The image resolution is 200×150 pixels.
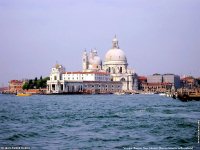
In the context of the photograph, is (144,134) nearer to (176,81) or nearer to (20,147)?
(20,147)

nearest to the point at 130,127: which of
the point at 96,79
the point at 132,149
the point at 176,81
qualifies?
the point at 132,149

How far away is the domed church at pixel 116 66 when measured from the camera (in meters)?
122

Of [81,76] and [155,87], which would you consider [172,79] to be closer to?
[155,87]

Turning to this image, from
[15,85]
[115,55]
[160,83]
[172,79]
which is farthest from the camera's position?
[172,79]

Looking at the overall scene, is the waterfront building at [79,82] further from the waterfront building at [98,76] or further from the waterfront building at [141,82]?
the waterfront building at [141,82]

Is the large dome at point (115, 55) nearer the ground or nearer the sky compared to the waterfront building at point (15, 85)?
nearer the sky

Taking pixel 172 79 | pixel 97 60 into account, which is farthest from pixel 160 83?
pixel 97 60

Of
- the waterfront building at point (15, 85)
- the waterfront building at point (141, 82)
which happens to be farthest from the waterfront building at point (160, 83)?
the waterfront building at point (15, 85)

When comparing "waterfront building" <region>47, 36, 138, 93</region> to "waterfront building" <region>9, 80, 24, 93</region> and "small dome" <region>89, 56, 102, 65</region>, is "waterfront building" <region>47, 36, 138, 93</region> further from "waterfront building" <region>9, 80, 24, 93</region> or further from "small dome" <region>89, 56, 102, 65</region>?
"waterfront building" <region>9, 80, 24, 93</region>

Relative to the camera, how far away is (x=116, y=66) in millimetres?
123188

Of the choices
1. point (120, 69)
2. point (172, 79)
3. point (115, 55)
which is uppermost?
point (115, 55)

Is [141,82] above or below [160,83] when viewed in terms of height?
above

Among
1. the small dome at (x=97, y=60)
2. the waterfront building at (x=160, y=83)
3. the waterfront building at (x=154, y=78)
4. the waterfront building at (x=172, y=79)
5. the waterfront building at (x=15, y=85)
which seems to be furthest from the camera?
the waterfront building at (x=154, y=78)

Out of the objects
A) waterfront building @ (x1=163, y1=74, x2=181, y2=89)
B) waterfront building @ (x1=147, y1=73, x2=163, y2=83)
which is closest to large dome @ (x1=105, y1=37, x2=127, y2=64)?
waterfront building @ (x1=163, y1=74, x2=181, y2=89)
